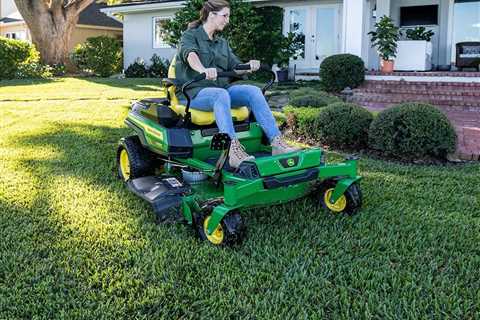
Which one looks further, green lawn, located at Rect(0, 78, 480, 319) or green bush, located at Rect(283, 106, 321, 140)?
green bush, located at Rect(283, 106, 321, 140)

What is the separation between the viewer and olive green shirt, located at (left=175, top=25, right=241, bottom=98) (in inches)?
158

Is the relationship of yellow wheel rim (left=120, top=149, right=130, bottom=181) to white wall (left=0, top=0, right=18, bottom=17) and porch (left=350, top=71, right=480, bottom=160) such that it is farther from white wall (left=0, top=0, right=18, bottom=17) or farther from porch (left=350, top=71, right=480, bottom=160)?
white wall (left=0, top=0, right=18, bottom=17)

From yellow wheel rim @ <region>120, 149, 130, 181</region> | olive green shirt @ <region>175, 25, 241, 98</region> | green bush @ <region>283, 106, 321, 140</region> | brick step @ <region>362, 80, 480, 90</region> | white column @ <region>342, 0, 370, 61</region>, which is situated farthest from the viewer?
white column @ <region>342, 0, 370, 61</region>

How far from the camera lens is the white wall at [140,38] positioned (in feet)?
62.3

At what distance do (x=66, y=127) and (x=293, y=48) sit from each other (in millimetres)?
8896

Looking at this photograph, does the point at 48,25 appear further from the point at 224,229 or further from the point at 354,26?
the point at 224,229

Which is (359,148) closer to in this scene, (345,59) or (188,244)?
(188,244)

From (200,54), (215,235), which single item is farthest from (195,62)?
(215,235)

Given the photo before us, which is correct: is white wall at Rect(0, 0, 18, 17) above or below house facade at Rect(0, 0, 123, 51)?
above

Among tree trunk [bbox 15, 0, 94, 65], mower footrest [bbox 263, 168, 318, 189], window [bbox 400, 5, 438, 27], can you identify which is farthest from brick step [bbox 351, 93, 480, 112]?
tree trunk [bbox 15, 0, 94, 65]

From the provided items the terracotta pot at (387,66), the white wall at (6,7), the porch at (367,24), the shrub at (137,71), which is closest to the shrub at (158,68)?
the shrub at (137,71)

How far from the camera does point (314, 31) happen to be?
15070 mm

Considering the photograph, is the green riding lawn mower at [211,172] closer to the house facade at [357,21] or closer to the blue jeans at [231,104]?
the blue jeans at [231,104]

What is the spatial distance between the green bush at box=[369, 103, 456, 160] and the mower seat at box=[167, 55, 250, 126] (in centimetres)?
201
